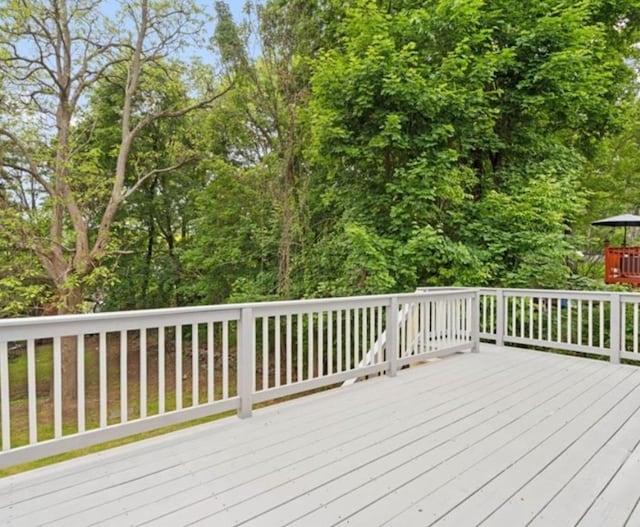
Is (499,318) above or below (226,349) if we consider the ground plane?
below

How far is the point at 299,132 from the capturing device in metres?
8.66

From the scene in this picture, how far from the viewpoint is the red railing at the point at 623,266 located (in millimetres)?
8820

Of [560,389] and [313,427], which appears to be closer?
[313,427]

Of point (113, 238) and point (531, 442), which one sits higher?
point (113, 238)

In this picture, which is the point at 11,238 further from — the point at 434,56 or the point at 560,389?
the point at 560,389

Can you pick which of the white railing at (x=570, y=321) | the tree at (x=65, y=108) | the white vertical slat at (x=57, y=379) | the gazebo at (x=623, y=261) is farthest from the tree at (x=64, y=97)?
the gazebo at (x=623, y=261)

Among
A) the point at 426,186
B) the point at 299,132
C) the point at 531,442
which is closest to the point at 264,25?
the point at 299,132

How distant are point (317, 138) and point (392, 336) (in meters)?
4.47

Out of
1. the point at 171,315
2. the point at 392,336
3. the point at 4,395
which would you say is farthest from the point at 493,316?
the point at 4,395

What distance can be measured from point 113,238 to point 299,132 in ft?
18.7

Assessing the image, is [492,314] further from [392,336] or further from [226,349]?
[226,349]

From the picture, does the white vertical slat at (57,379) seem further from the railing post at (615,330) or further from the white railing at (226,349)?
the railing post at (615,330)

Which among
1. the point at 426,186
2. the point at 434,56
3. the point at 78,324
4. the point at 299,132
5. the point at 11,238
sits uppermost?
the point at 434,56

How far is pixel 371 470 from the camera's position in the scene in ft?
7.62
